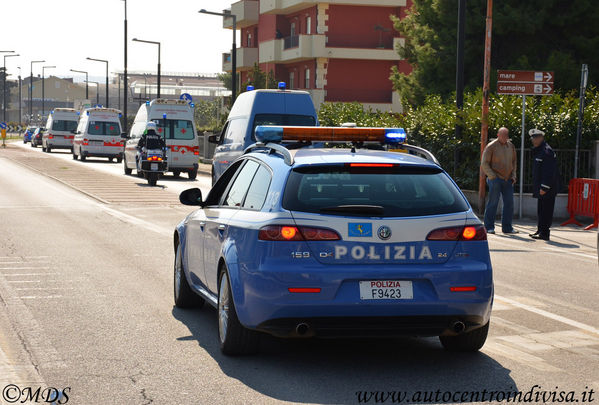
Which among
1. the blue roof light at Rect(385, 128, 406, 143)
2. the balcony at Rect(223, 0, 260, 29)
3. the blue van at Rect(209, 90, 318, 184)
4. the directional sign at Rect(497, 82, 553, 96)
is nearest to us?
the blue roof light at Rect(385, 128, 406, 143)

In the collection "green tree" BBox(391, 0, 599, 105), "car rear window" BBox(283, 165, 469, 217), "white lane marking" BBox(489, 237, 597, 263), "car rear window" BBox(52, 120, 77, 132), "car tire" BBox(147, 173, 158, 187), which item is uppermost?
"green tree" BBox(391, 0, 599, 105)

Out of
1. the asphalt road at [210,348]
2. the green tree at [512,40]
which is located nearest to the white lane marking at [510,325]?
the asphalt road at [210,348]

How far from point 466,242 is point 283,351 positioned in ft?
5.30

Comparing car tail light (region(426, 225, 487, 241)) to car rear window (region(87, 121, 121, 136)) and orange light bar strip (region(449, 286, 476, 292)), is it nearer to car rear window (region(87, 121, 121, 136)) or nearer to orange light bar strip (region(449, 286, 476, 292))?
orange light bar strip (region(449, 286, 476, 292))

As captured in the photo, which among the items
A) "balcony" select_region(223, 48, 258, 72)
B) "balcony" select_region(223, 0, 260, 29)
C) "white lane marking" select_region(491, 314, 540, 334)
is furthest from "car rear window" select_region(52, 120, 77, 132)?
"white lane marking" select_region(491, 314, 540, 334)

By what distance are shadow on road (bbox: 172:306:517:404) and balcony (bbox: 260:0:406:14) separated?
177ft

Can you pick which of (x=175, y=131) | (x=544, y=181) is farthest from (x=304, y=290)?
(x=175, y=131)

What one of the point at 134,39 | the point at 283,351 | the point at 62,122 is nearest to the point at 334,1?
the point at 134,39

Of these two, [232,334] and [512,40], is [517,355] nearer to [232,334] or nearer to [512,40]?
[232,334]

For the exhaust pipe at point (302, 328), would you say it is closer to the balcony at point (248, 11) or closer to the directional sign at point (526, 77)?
the directional sign at point (526, 77)

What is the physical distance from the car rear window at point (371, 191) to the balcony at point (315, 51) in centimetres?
5344

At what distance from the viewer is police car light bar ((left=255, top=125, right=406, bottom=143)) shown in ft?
26.8

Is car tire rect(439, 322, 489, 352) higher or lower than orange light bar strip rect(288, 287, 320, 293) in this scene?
lower

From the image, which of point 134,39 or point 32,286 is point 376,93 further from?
point 32,286
